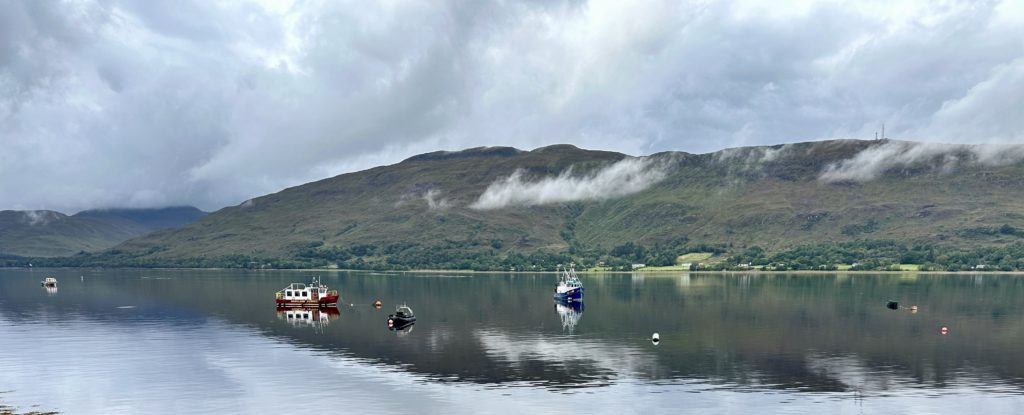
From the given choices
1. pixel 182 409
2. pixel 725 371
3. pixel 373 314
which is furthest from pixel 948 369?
pixel 373 314

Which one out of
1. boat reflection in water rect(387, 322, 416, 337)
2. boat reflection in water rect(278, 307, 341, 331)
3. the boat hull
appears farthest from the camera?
boat reflection in water rect(278, 307, 341, 331)

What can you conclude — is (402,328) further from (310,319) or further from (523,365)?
(523,365)

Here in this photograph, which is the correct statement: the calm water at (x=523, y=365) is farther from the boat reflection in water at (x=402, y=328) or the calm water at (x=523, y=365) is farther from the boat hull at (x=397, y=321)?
the boat hull at (x=397, y=321)

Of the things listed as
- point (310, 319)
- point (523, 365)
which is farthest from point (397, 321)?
point (523, 365)

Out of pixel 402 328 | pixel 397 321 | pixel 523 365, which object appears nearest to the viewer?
pixel 523 365

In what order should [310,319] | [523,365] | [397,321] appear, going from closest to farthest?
[523,365], [397,321], [310,319]

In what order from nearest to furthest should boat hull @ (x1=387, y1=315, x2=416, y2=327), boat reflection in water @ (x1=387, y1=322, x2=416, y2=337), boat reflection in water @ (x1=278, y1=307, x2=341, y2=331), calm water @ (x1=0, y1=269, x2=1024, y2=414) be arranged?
calm water @ (x1=0, y1=269, x2=1024, y2=414) → boat reflection in water @ (x1=387, y1=322, x2=416, y2=337) → boat hull @ (x1=387, y1=315, x2=416, y2=327) → boat reflection in water @ (x1=278, y1=307, x2=341, y2=331)

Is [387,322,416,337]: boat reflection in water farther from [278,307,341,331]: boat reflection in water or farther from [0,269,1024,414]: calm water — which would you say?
[278,307,341,331]: boat reflection in water

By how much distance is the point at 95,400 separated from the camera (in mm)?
88750

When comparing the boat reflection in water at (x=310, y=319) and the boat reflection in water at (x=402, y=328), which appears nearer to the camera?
the boat reflection in water at (x=402, y=328)

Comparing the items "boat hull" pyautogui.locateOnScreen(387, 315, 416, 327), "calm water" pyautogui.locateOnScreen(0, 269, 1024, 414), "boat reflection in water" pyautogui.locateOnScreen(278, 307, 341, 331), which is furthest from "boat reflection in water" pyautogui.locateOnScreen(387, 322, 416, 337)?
"boat reflection in water" pyautogui.locateOnScreen(278, 307, 341, 331)

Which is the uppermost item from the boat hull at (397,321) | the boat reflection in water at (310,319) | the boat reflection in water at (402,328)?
the boat hull at (397,321)

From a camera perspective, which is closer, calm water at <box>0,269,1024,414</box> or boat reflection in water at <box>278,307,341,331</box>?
calm water at <box>0,269,1024,414</box>

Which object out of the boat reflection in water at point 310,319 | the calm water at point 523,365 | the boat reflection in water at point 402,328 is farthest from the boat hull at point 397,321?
the boat reflection in water at point 310,319
